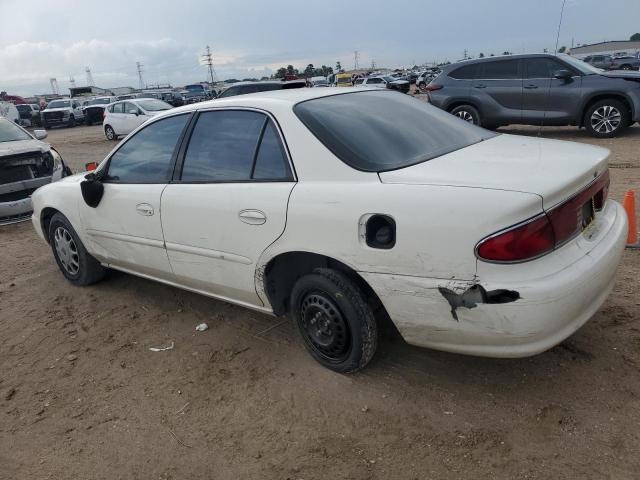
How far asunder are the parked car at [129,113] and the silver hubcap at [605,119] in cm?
1329

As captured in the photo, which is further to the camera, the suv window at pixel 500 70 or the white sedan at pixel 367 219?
the suv window at pixel 500 70

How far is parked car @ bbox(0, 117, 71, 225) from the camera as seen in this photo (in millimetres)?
7211

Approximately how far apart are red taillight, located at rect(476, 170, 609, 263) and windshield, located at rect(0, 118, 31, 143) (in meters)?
8.19

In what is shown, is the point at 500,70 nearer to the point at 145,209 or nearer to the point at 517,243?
the point at 145,209

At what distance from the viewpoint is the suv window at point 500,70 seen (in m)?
10.9

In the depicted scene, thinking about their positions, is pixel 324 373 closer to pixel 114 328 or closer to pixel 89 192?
pixel 114 328

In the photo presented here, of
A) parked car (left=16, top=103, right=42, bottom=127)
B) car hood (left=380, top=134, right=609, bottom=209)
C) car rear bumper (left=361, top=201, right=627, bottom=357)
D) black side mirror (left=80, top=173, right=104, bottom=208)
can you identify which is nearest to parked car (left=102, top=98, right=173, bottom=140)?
black side mirror (left=80, top=173, right=104, bottom=208)

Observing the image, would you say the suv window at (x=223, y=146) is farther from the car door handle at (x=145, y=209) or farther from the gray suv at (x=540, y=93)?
the gray suv at (x=540, y=93)

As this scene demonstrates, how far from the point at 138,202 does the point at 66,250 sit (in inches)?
59.7

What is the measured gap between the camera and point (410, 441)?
2.54 metres

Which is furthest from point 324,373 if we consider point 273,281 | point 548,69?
point 548,69

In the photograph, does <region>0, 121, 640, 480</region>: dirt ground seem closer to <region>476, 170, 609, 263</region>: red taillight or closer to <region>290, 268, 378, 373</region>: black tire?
<region>290, 268, 378, 373</region>: black tire

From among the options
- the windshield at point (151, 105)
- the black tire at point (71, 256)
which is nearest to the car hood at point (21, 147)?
the black tire at point (71, 256)

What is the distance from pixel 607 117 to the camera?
10242mm
